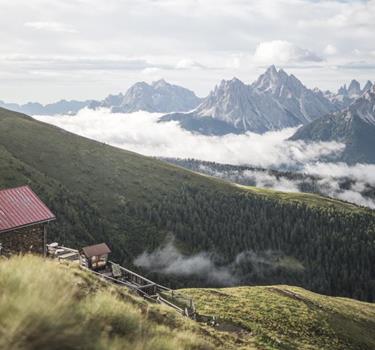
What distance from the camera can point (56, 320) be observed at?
10516mm

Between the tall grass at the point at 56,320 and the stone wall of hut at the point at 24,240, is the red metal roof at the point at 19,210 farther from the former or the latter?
the tall grass at the point at 56,320

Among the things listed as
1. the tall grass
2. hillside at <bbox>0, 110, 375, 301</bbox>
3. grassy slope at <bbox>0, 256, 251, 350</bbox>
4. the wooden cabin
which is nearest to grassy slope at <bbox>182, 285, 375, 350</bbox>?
the wooden cabin

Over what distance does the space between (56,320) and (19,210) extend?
3022 cm

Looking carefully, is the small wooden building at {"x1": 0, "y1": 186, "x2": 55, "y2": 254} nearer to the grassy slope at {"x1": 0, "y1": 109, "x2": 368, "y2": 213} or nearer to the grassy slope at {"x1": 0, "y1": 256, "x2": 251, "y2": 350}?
the grassy slope at {"x1": 0, "y1": 256, "x2": 251, "y2": 350}

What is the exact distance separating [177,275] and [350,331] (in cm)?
10805

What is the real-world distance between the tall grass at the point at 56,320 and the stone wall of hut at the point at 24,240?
22.9 m

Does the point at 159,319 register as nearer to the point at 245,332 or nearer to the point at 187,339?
the point at 187,339

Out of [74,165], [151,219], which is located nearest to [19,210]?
[151,219]

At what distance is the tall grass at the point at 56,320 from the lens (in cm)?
976

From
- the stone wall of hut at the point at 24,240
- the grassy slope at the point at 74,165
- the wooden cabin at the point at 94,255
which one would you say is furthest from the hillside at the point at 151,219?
the stone wall of hut at the point at 24,240

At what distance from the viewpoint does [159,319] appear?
23953 millimetres

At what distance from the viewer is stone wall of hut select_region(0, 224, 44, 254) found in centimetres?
3672

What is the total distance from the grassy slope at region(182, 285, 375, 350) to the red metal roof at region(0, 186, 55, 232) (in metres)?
18.7

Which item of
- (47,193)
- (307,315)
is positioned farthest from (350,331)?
(47,193)
